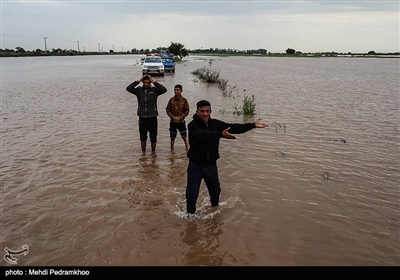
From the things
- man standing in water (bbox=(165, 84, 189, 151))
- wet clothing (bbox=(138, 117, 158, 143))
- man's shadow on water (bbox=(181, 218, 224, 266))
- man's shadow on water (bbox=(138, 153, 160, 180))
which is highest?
man standing in water (bbox=(165, 84, 189, 151))

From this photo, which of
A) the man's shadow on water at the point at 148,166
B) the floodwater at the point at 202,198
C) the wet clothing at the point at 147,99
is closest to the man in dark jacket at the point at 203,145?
the floodwater at the point at 202,198

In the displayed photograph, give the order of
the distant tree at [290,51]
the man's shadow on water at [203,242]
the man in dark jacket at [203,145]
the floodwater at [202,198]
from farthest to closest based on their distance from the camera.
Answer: the distant tree at [290,51] → the man in dark jacket at [203,145] → the floodwater at [202,198] → the man's shadow on water at [203,242]

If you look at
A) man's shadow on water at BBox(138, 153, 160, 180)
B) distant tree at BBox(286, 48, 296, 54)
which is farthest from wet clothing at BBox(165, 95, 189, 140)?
distant tree at BBox(286, 48, 296, 54)

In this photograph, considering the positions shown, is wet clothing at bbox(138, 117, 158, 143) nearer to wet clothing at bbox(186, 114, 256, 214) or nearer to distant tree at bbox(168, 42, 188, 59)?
wet clothing at bbox(186, 114, 256, 214)

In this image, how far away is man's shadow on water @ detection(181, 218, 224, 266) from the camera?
377 cm

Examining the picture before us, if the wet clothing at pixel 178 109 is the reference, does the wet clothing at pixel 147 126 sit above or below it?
below

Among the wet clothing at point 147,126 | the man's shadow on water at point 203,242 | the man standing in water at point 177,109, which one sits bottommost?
the man's shadow on water at point 203,242

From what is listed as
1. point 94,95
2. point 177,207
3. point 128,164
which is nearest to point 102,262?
point 177,207

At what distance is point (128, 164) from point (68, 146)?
2.15 m

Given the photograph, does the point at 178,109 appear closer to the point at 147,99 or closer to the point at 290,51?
the point at 147,99

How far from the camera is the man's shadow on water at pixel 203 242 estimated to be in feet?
12.4

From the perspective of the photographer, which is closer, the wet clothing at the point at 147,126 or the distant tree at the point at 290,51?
the wet clothing at the point at 147,126

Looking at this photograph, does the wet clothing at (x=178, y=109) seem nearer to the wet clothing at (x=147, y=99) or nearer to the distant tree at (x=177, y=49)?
the wet clothing at (x=147, y=99)

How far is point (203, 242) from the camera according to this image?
4125mm
